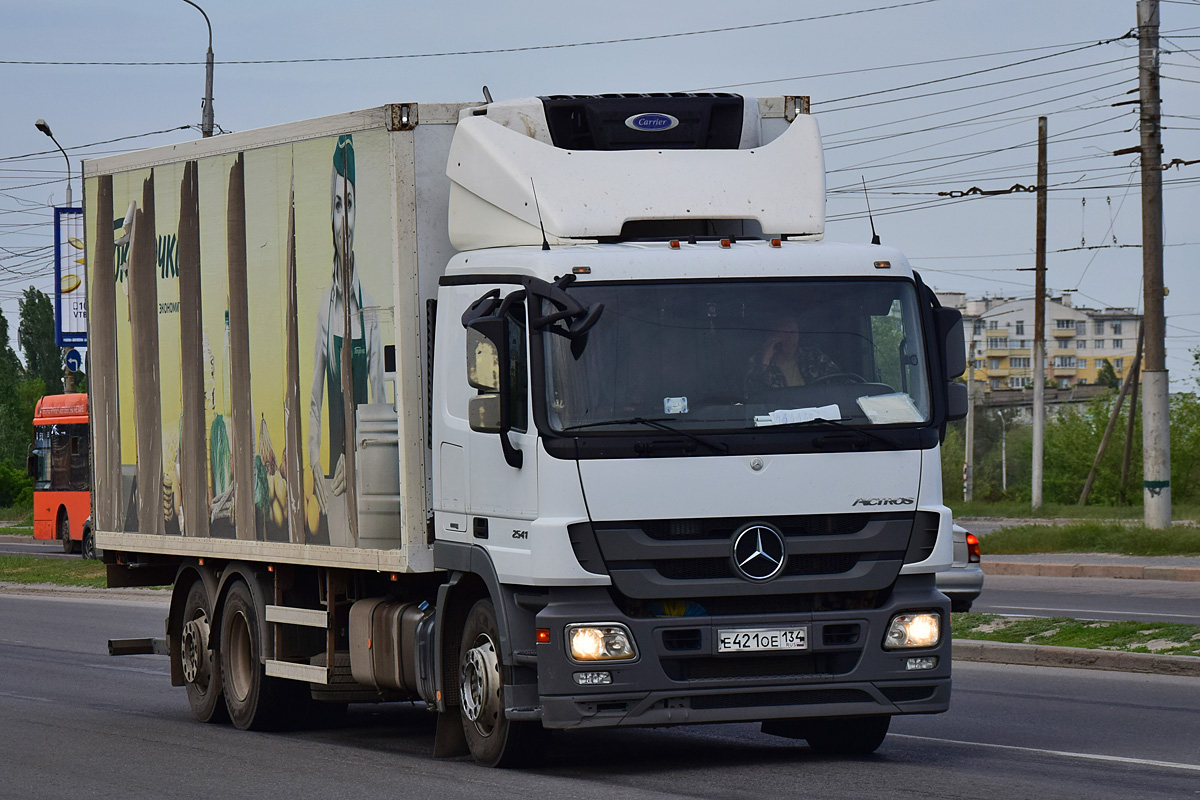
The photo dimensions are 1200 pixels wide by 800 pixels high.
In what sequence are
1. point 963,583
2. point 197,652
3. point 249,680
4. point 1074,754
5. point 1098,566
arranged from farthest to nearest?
point 1098,566 → point 197,652 → point 963,583 → point 249,680 → point 1074,754

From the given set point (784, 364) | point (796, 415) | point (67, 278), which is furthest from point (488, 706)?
point (67, 278)

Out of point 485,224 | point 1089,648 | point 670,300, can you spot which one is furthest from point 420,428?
point 1089,648

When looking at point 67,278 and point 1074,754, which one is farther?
point 67,278

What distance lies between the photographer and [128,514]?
45.0 ft

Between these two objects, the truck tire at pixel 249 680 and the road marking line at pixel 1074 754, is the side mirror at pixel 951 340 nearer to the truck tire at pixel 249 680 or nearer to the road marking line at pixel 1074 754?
the road marking line at pixel 1074 754

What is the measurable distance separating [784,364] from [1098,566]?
1784 centimetres

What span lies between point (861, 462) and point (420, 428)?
102 inches

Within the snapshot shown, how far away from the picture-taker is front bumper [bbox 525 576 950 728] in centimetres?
889

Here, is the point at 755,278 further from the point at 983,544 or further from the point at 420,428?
the point at 983,544

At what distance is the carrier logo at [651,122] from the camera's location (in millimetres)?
10086

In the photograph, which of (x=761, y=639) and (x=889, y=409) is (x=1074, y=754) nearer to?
(x=761, y=639)

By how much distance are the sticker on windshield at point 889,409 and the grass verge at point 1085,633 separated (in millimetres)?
6141

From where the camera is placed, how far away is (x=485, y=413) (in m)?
9.23

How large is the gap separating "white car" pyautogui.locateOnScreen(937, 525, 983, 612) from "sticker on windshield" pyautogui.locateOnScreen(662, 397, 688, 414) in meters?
4.25
